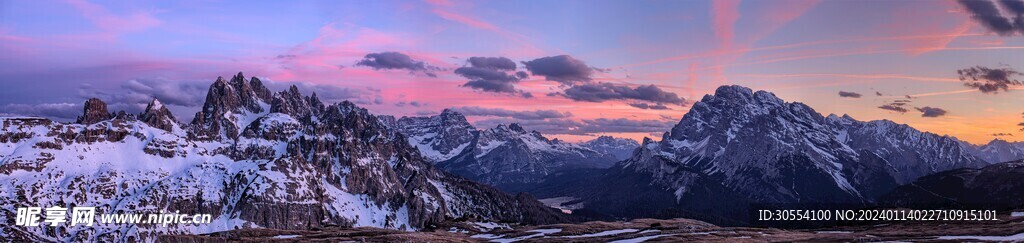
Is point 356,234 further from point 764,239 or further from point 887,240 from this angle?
point 887,240

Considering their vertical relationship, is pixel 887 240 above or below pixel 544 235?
above

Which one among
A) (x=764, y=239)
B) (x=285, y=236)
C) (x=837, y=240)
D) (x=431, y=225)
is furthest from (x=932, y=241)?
(x=431, y=225)

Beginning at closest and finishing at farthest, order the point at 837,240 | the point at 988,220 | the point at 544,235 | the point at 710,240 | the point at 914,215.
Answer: the point at 837,240, the point at 710,240, the point at 988,220, the point at 544,235, the point at 914,215

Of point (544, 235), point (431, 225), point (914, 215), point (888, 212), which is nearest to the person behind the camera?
point (544, 235)

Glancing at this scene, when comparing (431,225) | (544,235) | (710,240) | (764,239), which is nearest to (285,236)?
(544,235)

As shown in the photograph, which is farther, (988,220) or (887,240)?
(988,220)

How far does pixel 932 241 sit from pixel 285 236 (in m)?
104

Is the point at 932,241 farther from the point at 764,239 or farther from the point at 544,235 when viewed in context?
the point at 544,235

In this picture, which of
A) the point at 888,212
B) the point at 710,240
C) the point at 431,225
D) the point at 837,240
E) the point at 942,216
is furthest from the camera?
the point at 431,225

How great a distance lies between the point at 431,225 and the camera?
185 m

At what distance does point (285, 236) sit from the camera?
126m

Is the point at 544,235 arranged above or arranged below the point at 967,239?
below

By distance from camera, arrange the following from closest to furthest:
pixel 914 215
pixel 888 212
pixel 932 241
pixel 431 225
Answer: pixel 932 241 < pixel 914 215 < pixel 888 212 < pixel 431 225

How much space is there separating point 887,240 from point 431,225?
401ft
